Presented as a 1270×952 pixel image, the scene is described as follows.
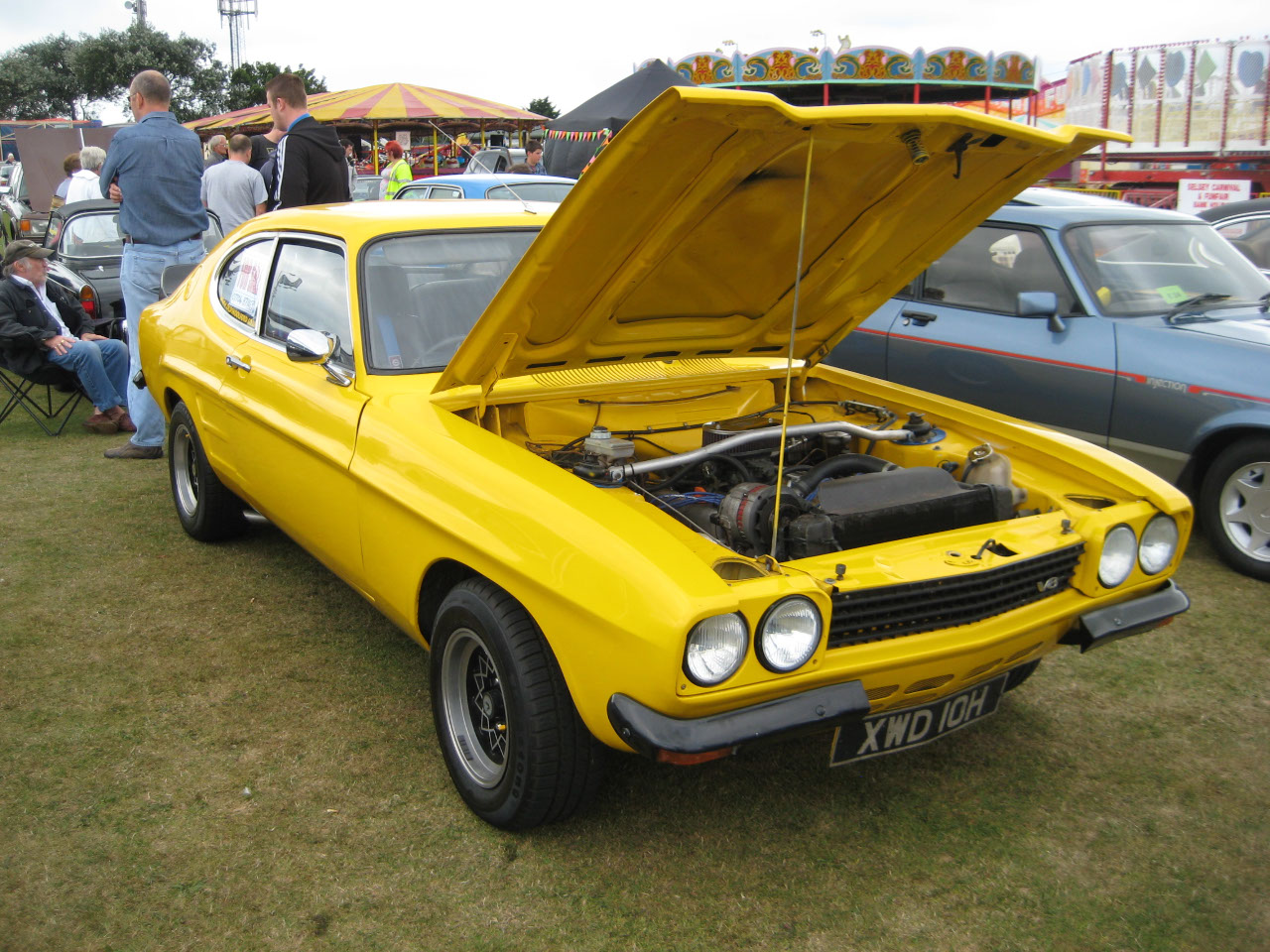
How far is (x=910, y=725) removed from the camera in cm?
255

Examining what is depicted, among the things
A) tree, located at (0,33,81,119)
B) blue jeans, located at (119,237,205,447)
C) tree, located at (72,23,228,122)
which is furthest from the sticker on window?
tree, located at (0,33,81,119)

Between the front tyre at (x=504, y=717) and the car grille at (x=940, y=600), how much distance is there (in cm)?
69

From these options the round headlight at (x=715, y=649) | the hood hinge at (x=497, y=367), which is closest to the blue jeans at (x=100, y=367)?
the hood hinge at (x=497, y=367)

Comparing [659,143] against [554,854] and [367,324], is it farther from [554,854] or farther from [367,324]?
[554,854]

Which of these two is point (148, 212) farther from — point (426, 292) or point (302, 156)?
point (426, 292)

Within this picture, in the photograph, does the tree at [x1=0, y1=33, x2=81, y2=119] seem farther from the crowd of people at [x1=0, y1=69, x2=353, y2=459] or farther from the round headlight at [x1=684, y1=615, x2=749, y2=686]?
the round headlight at [x1=684, y1=615, x2=749, y2=686]

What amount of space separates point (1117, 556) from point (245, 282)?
3.35 m

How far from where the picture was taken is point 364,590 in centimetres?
332

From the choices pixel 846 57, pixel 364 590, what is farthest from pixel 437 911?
pixel 846 57

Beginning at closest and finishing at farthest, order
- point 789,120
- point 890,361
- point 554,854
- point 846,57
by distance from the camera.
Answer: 1. point 789,120
2. point 554,854
3. point 890,361
4. point 846,57

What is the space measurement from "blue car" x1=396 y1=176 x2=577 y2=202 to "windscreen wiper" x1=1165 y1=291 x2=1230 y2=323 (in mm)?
5367

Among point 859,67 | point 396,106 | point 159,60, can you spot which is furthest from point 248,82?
point 859,67

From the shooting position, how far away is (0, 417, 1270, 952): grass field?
2.41 m

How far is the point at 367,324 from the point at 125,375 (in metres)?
4.84
